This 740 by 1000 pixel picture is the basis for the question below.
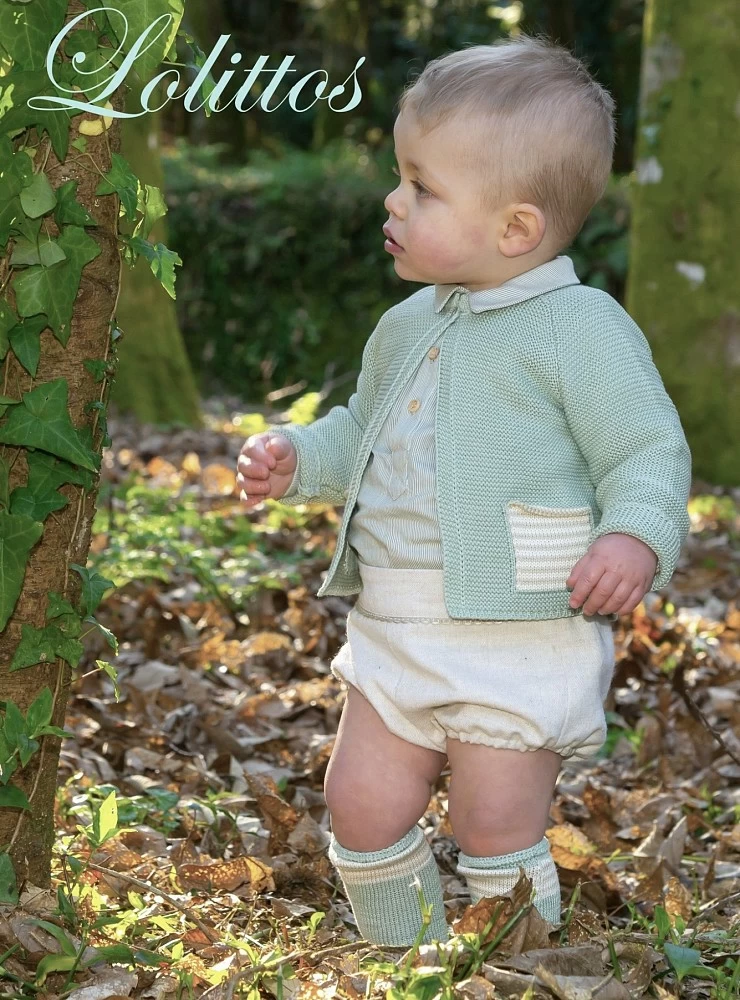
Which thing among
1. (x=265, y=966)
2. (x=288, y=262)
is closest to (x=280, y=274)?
(x=288, y=262)

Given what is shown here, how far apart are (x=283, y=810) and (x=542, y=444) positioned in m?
1.12

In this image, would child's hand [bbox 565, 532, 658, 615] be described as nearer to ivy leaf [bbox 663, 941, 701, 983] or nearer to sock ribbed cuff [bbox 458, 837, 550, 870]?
sock ribbed cuff [bbox 458, 837, 550, 870]

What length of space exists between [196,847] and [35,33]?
1752mm

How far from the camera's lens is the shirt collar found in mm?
2244

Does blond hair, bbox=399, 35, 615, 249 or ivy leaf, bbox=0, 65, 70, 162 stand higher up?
ivy leaf, bbox=0, 65, 70, 162

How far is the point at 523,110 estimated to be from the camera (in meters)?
2.14

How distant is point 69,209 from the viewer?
6.04ft

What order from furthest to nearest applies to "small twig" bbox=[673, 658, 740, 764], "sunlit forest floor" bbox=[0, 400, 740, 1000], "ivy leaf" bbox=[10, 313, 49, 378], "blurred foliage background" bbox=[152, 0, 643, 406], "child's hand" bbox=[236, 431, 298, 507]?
1. "blurred foliage background" bbox=[152, 0, 643, 406]
2. "small twig" bbox=[673, 658, 740, 764]
3. "child's hand" bbox=[236, 431, 298, 507]
4. "sunlit forest floor" bbox=[0, 400, 740, 1000]
5. "ivy leaf" bbox=[10, 313, 49, 378]

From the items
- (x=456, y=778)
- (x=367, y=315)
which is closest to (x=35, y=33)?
(x=456, y=778)

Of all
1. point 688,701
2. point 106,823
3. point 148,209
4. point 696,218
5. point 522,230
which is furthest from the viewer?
point 696,218

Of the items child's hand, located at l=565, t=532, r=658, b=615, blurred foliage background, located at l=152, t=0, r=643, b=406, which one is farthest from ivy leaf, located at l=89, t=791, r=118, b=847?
blurred foliage background, located at l=152, t=0, r=643, b=406

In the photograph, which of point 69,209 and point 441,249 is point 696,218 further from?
point 69,209

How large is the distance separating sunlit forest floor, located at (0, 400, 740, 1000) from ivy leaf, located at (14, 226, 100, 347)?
2.23 feet

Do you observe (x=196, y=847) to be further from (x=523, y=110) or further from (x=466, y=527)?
(x=523, y=110)
